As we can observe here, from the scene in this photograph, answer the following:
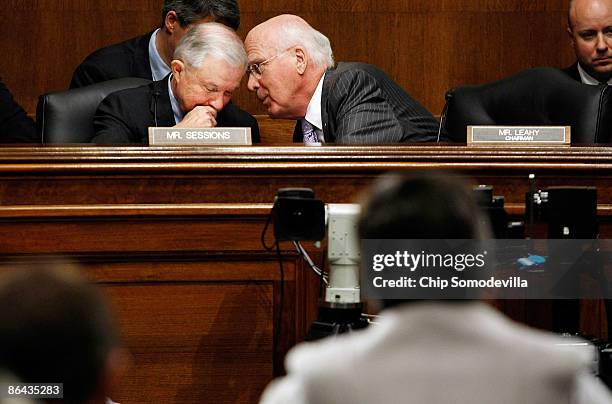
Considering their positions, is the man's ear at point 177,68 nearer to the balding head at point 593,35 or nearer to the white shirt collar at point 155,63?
the white shirt collar at point 155,63

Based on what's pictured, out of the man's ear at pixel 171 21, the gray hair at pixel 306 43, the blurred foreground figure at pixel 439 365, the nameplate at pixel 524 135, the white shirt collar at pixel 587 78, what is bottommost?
the blurred foreground figure at pixel 439 365

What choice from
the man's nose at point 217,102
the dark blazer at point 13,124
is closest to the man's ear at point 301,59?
the man's nose at point 217,102

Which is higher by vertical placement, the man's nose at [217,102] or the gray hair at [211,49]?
the gray hair at [211,49]

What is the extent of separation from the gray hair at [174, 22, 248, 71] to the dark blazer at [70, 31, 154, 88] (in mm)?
749

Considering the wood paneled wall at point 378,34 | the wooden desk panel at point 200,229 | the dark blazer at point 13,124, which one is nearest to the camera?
the wooden desk panel at point 200,229

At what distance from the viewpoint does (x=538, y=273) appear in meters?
2.41

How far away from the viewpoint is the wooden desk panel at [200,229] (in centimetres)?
259

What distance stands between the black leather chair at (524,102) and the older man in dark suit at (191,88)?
659 mm

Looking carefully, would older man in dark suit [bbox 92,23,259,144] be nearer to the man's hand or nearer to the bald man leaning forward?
the man's hand

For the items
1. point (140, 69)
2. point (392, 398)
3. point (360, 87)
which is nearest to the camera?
point (392, 398)

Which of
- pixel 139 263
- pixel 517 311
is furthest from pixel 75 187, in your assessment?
pixel 517 311

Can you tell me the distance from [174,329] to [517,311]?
75 cm

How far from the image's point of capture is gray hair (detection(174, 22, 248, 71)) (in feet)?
12.3

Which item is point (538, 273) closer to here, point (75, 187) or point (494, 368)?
point (75, 187)
